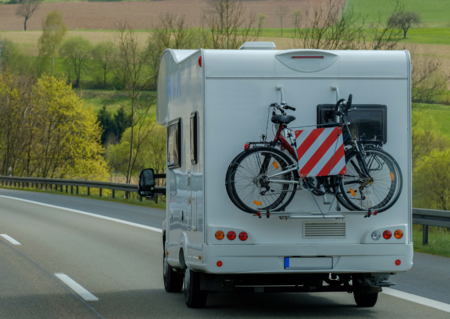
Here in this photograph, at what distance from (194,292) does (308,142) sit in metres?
2.01

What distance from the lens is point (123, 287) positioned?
8.79 metres

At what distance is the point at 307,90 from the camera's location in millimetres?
6590

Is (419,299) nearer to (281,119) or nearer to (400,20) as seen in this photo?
(281,119)

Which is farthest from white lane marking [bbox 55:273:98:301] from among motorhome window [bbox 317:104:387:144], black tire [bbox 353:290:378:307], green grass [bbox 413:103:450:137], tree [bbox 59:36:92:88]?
tree [bbox 59:36:92:88]

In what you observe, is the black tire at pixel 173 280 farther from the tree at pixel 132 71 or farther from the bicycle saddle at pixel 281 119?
the tree at pixel 132 71

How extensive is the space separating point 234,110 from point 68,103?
5320cm

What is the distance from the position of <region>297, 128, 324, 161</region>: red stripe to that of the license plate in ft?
3.10

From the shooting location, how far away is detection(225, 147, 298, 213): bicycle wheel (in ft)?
20.8

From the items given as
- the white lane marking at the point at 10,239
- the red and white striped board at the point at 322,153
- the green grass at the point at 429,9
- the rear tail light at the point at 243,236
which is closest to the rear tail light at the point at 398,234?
the red and white striped board at the point at 322,153

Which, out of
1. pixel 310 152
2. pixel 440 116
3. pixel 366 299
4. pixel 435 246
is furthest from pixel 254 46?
pixel 440 116

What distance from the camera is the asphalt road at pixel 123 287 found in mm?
7078

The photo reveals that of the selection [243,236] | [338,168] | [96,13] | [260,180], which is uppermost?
[96,13]

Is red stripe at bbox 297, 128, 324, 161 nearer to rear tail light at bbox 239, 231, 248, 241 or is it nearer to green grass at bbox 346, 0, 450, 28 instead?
rear tail light at bbox 239, 231, 248, 241

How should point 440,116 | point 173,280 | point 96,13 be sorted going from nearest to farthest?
point 173,280 → point 440,116 → point 96,13
